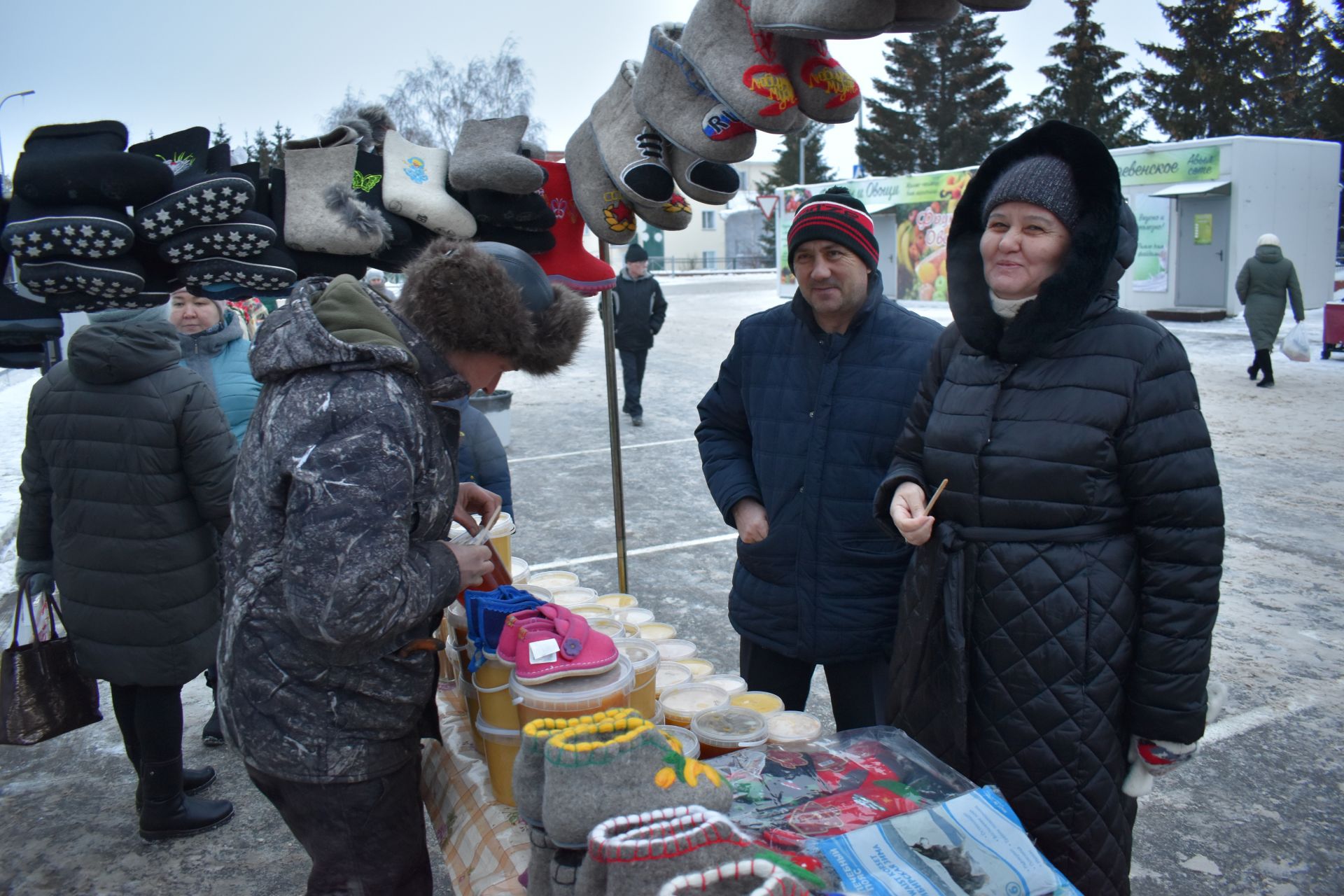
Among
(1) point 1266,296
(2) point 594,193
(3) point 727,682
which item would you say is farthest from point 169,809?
(1) point 1266,296

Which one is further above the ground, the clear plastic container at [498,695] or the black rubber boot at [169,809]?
the clear plastic container at [498,695]

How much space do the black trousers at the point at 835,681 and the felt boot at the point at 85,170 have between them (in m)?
1.95

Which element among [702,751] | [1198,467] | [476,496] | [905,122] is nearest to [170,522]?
[476,496]

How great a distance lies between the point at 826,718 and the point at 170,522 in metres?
2.60

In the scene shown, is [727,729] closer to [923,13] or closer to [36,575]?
[923,13]

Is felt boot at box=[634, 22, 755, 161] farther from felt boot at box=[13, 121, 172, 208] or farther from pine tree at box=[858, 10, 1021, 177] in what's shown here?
pine tree at box=[858, 10, 1021, 177]

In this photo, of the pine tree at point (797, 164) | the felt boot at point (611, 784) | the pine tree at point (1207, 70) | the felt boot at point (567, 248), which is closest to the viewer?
the felt boot at point (611, 784)

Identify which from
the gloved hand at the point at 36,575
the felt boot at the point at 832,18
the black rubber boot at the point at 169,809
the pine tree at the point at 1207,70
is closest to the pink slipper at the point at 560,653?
the felt boot at the point at 832,18

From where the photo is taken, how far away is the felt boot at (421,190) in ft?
8.02

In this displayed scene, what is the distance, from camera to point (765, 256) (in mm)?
49250

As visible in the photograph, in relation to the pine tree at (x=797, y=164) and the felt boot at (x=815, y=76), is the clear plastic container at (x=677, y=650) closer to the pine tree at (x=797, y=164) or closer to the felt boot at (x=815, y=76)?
the felt boot at (x=815, y=76)

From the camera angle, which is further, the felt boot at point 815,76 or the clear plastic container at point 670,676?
the clear plastic container at point 670,676

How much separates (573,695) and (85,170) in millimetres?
1683

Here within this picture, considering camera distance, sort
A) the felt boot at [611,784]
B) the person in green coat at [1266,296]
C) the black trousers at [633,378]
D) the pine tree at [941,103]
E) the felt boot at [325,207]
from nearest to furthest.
Answer: the felt boot at [611,784] → the felt boot at [325,207] → the black trousers at [633,378] → the person in green coat at [1266,296] → the pine tree at [941,103]
